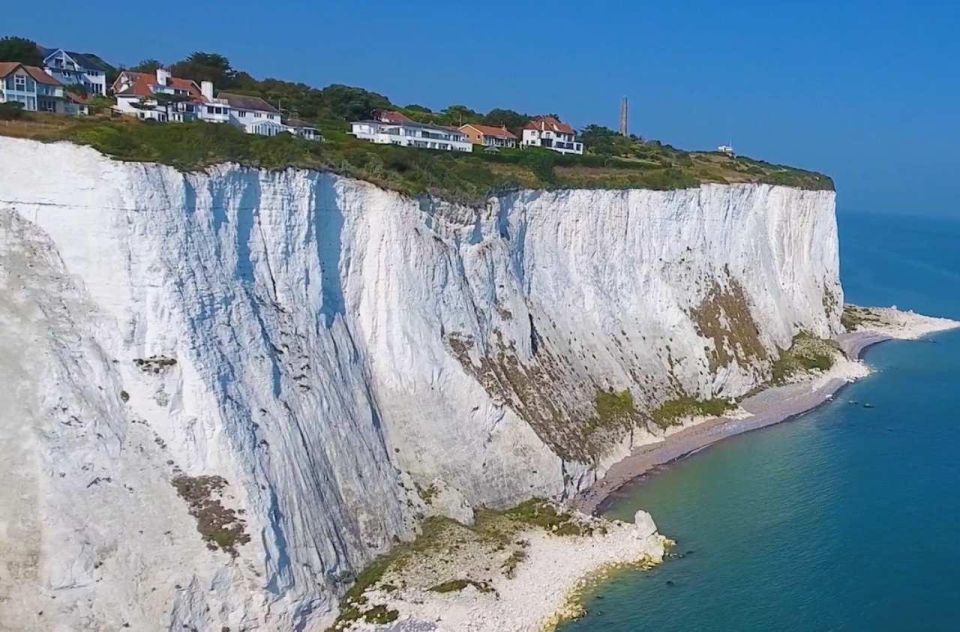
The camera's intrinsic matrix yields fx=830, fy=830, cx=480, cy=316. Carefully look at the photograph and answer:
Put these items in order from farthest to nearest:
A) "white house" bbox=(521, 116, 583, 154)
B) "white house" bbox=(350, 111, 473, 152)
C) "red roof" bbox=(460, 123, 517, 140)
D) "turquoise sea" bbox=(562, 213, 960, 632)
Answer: "white house" bbox=(521, 116, 583, 154)
"red roof" bbox=(460, 123, 517, 140)
"white house" bbox=(350, 111, 473, 152)
"turquoise sea" bbox=(562, 213, 960, 632)

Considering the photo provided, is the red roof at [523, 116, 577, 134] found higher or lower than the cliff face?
higher

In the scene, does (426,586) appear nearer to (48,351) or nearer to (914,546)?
(48,351)

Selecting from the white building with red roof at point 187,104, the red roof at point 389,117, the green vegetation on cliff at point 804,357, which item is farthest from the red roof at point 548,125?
the white building with red roof at point 187,104

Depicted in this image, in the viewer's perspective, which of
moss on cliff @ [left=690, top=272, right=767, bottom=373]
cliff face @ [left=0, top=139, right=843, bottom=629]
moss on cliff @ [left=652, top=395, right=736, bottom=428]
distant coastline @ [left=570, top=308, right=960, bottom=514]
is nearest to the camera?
cliff face @ [left=0, top=139, right=843, bottom=629]

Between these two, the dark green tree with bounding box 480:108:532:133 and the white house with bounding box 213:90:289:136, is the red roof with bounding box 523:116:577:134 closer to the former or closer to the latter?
the dark green tree with bounding box 480:108:532:133

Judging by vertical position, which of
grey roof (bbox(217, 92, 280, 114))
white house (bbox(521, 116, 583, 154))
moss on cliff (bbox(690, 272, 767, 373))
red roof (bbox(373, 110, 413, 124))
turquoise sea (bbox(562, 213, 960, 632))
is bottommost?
turquoise sea (bbox(562, 213, 960, 632))

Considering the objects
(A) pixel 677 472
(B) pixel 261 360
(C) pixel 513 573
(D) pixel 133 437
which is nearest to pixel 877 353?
(A) pixel 677 472

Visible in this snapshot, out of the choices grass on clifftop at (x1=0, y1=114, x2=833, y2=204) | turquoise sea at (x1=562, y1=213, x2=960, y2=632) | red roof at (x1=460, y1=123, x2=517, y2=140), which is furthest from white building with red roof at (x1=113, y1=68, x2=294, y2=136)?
turquoise sea at (x1=562, y1=213, x2=960, y2=632)
